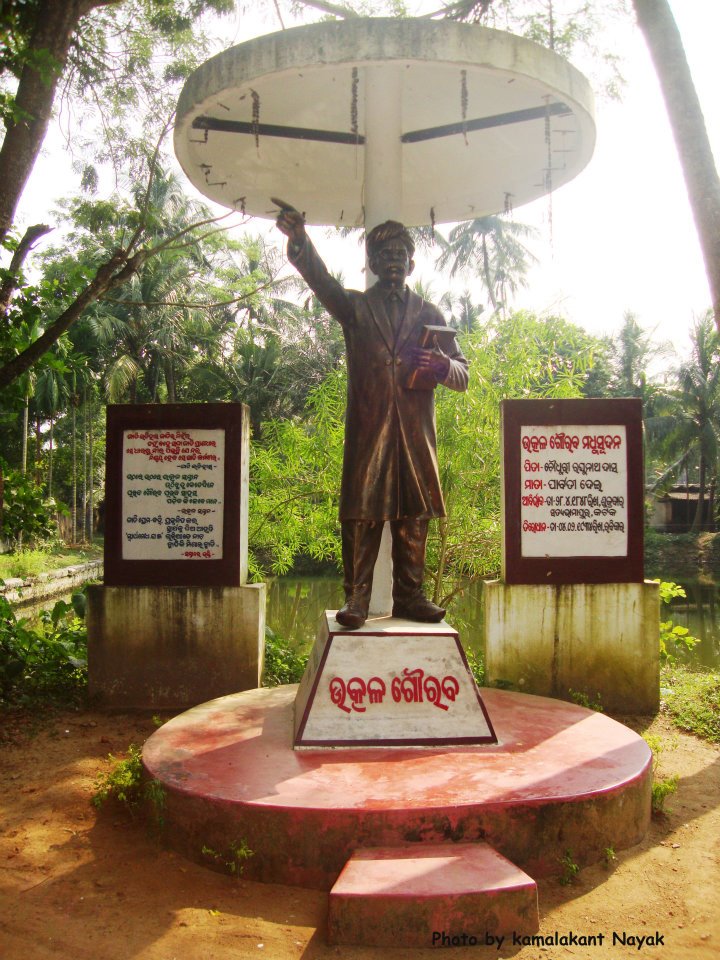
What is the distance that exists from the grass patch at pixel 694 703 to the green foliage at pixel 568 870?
103 inches

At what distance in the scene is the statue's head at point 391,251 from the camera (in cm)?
435

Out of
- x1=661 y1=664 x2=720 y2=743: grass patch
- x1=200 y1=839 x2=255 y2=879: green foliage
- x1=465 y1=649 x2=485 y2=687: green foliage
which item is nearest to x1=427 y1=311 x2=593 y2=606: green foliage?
x1=465 y1=649 x2=485 y2=687: green foliage

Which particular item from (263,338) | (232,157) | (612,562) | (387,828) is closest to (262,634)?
(612,562)

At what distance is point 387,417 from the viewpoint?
168 inches

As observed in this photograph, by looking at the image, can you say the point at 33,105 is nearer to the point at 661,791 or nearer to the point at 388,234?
the point at 388,234

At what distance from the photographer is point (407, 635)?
12.9 ft

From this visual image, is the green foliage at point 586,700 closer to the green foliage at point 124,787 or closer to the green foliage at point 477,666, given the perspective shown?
the green foliage at point 477,666

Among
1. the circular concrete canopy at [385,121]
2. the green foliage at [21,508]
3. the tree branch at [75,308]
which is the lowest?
the green foliage at [21,508]

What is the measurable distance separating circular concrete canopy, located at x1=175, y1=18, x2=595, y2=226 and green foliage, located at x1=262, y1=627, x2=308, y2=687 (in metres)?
3.66

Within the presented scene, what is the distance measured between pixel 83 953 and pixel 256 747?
1379 millimetres

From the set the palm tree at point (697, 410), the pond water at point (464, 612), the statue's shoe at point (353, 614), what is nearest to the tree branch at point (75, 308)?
the statue's shoe at point (353, 614)

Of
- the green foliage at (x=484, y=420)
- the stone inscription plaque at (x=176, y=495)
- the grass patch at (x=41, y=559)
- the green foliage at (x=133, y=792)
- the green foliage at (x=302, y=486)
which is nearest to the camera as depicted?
the green foliage at (x=133, y=792)

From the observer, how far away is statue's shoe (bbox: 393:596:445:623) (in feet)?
14.0

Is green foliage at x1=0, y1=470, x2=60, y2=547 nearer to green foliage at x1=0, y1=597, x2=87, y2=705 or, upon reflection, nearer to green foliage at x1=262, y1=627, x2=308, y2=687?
green foliage at x1=0, y1=597, x2=87, y2=705
